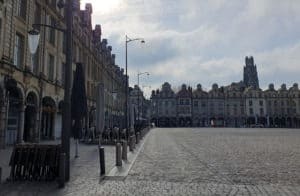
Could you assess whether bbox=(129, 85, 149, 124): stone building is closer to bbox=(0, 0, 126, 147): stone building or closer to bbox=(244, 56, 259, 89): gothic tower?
bbox=(0, 0, 126, 147): stone building

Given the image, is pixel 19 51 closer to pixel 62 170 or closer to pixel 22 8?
pixel 22 8

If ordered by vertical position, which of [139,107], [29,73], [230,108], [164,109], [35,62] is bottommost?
[29,73]

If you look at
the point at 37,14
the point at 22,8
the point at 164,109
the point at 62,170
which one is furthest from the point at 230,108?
the point at 62,170

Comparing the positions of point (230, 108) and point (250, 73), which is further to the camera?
point (250, 73)

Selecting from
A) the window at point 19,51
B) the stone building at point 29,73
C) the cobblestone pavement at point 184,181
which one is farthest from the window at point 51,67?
the cobblestone pavement at point 184,181

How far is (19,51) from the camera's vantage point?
2205 centimetres

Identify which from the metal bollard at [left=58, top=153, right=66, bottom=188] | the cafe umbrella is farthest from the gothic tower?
the metal bollard at [left=58, top=153, right=66, bottom=188]

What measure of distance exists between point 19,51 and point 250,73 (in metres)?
156

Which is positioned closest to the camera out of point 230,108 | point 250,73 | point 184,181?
point 184,181

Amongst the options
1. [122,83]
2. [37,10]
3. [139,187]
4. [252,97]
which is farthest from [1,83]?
[252,97]

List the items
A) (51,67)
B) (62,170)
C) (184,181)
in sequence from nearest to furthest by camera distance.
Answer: (62,170), (184,181), (51,67)

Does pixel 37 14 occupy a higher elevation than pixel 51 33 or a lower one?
higher

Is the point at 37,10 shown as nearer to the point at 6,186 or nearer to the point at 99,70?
the point at 6,186

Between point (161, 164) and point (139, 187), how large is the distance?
4400 mm
